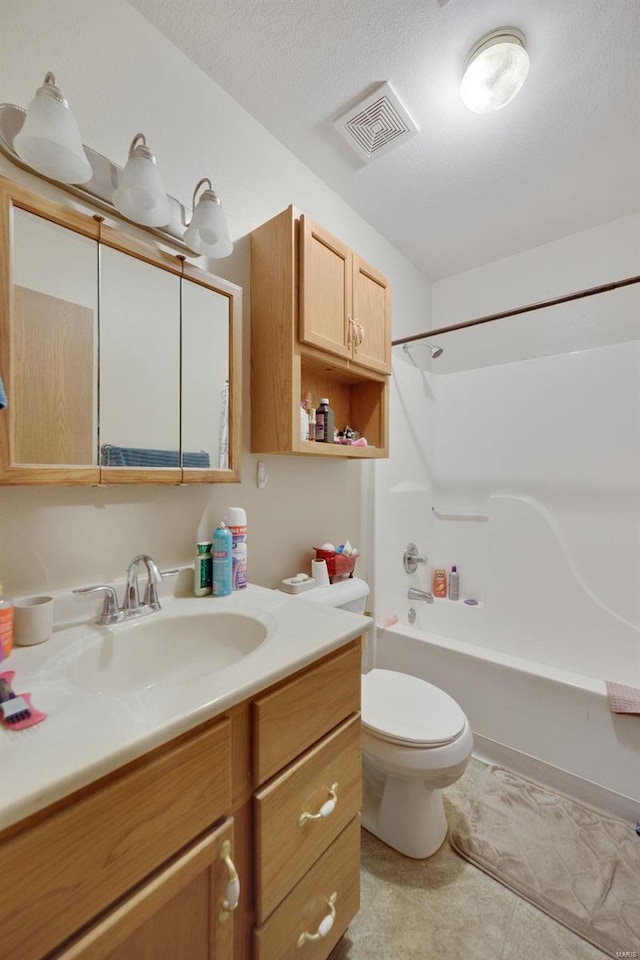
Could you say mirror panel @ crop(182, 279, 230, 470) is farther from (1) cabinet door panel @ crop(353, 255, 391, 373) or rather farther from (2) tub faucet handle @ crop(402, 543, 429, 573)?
(2) tub faucet handle @ crop(402, 543, 429, 573)

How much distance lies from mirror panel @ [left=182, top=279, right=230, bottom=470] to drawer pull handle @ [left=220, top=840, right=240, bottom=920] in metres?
0.86

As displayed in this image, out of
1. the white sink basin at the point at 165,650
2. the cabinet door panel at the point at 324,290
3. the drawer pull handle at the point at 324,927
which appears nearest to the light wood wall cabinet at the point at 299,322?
the cabinet door panel at the point at 324,290

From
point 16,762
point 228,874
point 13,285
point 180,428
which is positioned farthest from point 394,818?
point 13,285

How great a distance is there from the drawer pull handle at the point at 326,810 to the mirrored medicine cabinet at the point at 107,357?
2.73 ft

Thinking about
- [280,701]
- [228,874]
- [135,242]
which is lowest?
[228,874]

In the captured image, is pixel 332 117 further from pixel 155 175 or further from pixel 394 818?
pixel 394 818

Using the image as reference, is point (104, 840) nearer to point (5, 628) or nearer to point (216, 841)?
point (216, 841)

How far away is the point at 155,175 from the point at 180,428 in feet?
2.05

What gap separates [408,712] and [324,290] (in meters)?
1.46

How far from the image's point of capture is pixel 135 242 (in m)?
1.02

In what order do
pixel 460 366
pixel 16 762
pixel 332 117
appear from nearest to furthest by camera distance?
pixel 16 762, pixel 332 117, pixel 460 366

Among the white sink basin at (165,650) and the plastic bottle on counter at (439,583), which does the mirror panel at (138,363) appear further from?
the plastic bottle on counter at (439,583)

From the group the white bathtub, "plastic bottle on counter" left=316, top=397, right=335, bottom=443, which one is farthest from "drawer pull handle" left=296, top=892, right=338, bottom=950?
"plastic bottle on counter" left=316, top=397, right=335, bottom=443

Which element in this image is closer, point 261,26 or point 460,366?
point 261,26
